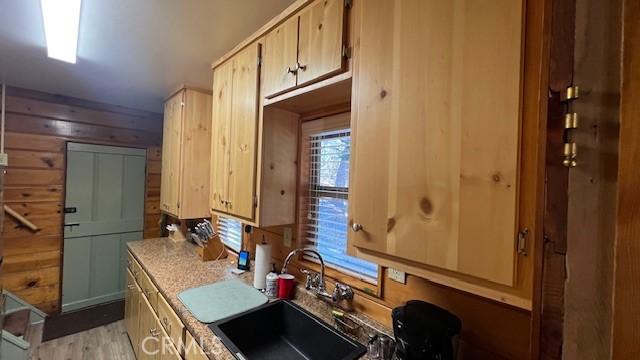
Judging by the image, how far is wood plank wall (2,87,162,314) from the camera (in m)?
2.74

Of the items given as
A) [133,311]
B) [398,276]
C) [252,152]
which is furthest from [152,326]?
[398,276]

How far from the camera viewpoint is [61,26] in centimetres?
151

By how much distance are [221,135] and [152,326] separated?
131cm

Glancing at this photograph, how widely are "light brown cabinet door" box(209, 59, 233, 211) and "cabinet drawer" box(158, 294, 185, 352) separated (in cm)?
61

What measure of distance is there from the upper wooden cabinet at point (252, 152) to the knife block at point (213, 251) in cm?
62

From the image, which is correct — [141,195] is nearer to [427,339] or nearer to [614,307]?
[427,339]

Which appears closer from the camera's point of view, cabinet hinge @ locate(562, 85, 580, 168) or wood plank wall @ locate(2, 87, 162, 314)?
cabinet hinge @ locate(562, 85, 580, 168)

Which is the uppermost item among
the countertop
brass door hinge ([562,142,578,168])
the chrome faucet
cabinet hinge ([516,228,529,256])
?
brass door hinge ([562,142,578,168])

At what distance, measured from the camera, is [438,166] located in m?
0.71

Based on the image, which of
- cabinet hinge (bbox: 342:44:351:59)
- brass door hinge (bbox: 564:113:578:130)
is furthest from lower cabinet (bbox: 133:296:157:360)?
brass door hinge (bbox: 564:113:578:130)

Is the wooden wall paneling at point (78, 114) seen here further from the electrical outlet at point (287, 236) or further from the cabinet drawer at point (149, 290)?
the electrical outlet at point (287, 236)

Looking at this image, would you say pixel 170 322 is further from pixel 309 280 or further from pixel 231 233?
pixel 231 233

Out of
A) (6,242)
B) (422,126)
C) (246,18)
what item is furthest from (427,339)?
(6,242)

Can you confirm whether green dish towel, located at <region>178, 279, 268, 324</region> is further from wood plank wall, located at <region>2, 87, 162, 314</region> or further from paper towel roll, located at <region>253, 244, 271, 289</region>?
wood plank wall, located at <region>2, 87, 162, 314</region>
